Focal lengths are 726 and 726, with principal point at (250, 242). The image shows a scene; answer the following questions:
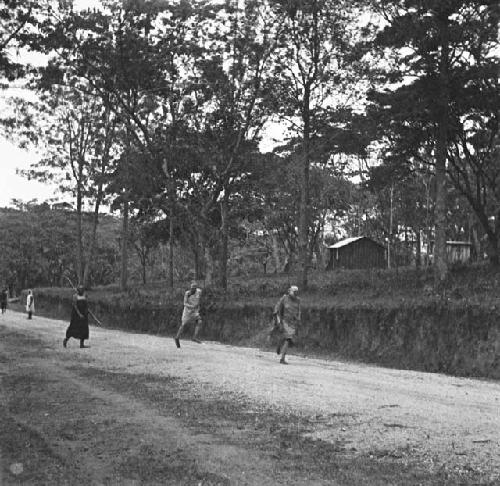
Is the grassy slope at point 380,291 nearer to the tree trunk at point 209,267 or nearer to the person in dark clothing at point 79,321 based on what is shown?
the tree trunk at point 209,267

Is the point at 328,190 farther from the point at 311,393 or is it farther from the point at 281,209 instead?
the point at 311,393

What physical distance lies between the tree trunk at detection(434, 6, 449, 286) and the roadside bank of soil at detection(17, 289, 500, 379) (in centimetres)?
403

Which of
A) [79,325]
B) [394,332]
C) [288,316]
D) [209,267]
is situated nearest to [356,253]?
[209,267]

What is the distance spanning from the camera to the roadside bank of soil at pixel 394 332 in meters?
→ 18.4

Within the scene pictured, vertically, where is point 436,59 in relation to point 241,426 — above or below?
above

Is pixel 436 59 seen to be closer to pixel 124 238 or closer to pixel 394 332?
pixel 394 332

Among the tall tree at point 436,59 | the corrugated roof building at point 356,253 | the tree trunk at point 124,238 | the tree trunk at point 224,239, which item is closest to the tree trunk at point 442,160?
the tall tree at point 436,59

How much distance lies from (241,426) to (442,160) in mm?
19330

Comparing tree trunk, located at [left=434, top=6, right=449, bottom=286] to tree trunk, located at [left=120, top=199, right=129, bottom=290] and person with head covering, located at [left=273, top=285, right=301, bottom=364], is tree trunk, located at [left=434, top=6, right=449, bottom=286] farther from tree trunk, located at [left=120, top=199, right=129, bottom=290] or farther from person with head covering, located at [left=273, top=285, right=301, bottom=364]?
tree trunk, located at [left=120, top=199, right=129, bottom=290]

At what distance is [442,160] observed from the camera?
2672 centimetres

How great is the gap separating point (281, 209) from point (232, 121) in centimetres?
2482

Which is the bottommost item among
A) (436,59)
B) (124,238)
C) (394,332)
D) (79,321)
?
(79,321)

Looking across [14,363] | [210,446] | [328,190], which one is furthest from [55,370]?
[328,190]

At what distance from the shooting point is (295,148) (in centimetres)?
3572
